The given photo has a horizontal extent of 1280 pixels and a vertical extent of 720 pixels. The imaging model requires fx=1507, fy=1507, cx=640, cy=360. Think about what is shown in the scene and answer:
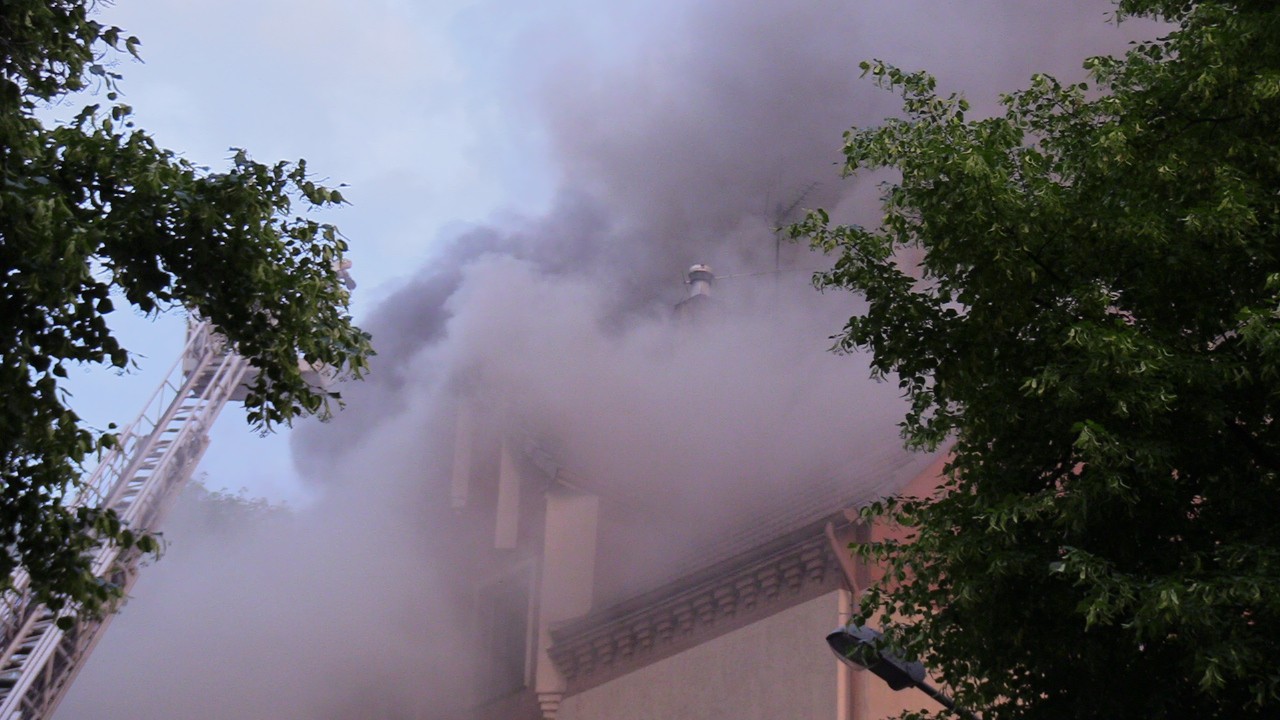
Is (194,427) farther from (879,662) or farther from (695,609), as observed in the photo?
(879,662)

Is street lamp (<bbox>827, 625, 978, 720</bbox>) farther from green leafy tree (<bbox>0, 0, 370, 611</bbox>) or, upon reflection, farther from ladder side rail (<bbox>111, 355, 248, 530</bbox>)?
ladder side rail (<bbox>111, 355, 248, 530</bbox>)

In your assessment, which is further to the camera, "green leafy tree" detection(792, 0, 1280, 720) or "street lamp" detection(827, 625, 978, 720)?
"street lamp" detection(827, 625, 978, 720)

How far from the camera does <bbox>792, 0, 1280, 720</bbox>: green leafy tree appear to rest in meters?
6.14

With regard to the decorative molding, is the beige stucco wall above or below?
below

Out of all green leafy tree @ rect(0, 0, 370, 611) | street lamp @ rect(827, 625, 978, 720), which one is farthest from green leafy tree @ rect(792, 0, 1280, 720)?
green leafy tree @ rect(0, 0, 370, 611)

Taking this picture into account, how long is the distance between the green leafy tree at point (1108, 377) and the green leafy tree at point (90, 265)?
2.73 m

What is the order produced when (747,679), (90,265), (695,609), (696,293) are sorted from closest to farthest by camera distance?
(90,265)
(747,679)
(695,609)
(696,293)

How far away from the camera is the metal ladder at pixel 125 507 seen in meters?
12.8

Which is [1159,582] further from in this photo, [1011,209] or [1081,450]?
[1011,209]

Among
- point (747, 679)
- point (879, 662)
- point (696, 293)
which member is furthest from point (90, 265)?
point (696, 293)

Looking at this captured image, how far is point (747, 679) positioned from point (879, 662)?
6.54 m

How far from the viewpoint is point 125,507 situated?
15297 millimetres

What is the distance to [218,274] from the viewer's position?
6695mm

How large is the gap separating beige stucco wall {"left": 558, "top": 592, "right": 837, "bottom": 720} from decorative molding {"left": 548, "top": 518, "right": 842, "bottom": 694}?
4.8 inches
